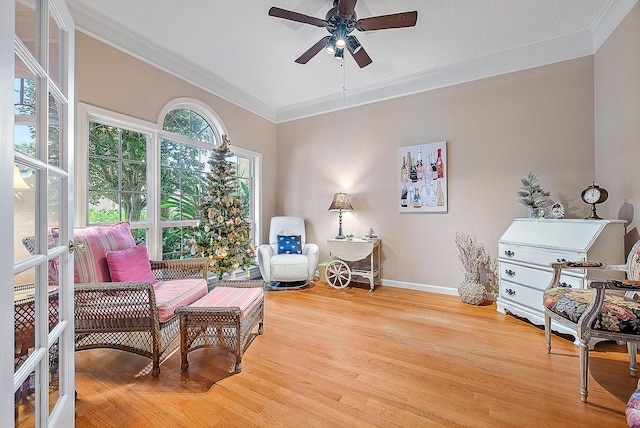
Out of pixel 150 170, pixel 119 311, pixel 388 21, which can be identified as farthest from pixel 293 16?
pixel 119 311

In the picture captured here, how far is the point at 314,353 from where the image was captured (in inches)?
80.4

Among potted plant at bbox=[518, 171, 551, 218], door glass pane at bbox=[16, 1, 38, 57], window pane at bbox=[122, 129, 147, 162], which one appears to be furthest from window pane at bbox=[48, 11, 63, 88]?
potted plant at bbox=[518, 171, 551, 218]

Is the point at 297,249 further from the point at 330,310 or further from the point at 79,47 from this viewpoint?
the point at 79,47

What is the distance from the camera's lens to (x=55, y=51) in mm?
1055

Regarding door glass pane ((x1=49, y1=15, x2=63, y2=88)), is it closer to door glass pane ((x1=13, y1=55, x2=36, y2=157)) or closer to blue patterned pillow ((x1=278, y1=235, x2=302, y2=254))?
door glass pane ((x1=13, y1=55, x2=36, y2=157))

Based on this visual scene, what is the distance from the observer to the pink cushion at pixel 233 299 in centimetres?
193

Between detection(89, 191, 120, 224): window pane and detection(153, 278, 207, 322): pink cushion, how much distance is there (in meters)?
0.90

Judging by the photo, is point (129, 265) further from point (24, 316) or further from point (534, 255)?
point (534, 255)

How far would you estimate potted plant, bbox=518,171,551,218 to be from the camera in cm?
271

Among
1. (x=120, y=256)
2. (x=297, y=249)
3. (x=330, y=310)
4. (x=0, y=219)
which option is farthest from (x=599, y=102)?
(x=120, y=256)

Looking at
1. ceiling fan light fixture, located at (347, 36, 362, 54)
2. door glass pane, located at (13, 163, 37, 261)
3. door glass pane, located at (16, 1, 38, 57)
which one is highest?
ceiling fan light fixture, located at (347, 36, 362, 54)

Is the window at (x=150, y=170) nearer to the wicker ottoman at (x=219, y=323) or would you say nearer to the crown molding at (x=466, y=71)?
the wicker ottoman at (x=219, y=323)

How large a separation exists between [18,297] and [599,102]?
4225mm

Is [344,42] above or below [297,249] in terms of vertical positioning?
above
